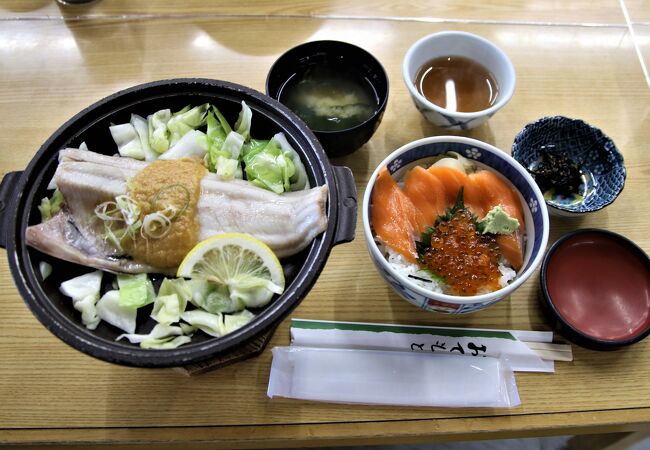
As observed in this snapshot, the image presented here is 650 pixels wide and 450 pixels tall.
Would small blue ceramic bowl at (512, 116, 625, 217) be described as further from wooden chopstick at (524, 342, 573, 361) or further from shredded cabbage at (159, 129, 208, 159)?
shredded cabbage at (159, 129, 208, 159)

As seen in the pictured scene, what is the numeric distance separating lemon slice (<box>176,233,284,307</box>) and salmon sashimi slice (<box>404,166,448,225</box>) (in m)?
0.49

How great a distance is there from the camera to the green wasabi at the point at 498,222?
53.1 inches

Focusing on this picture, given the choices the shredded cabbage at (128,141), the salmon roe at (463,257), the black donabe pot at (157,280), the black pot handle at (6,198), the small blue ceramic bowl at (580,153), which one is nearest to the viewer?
the black donabe pot at (157,280)

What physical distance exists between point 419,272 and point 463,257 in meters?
0.13

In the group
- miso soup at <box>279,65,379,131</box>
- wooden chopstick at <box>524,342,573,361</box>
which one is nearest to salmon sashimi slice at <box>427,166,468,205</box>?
miso soup at <box>279,65,379,131</box>

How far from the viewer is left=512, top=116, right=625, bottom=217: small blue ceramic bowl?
1641 mm

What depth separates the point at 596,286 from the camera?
4.91 feet

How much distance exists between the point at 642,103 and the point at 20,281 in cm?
218

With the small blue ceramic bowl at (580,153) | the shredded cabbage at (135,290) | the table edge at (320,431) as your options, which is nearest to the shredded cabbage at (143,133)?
the shredded cabbage at (135,290)

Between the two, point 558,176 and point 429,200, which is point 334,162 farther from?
point 558,176

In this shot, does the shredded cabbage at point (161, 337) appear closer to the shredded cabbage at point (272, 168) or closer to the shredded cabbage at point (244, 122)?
the shredded cabbage at point (272, 168)

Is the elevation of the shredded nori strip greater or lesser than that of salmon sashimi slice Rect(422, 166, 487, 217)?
lesser

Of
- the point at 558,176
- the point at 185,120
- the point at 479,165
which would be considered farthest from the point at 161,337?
the point at 558,176

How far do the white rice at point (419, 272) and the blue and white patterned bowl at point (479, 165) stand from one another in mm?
32
